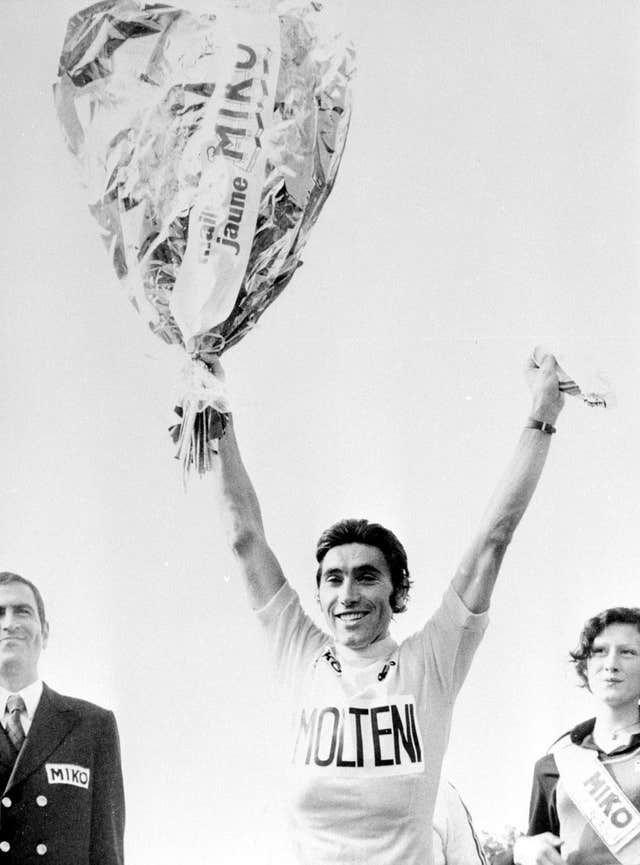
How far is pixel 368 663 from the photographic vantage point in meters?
1.93

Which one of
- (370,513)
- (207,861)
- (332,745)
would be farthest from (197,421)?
(207,861)

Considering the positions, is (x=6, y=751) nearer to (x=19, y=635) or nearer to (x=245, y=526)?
(x=19, y=635)

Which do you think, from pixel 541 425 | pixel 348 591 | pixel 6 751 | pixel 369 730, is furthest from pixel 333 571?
pixel 6 751

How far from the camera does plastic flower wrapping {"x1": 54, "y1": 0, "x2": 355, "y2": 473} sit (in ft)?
6.48

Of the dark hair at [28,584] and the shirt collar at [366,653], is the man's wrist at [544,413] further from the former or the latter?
the dark hair at [28,584]

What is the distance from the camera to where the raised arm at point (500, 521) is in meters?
1.90

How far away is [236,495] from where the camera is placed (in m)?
2.03

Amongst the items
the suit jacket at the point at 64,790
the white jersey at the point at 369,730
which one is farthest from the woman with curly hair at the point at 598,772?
the suit jacket at the point at 64,790

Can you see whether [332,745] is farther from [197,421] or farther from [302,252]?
[302,252]

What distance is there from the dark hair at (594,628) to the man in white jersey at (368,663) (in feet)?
0.71

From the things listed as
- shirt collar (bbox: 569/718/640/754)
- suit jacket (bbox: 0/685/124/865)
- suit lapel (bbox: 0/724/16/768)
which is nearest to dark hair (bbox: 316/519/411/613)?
shirt collar (bbox: 569/718/640/754)

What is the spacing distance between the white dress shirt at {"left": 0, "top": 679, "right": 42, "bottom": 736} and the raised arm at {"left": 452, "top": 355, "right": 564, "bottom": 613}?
2.52 feet

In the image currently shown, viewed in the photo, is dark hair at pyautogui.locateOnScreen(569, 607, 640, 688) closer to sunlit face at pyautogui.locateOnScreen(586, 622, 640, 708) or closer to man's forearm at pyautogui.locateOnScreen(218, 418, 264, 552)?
sunlit face at pyautogui.locateOnScreen(586, 622, 640, 708)

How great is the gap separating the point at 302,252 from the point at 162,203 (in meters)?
0.30
